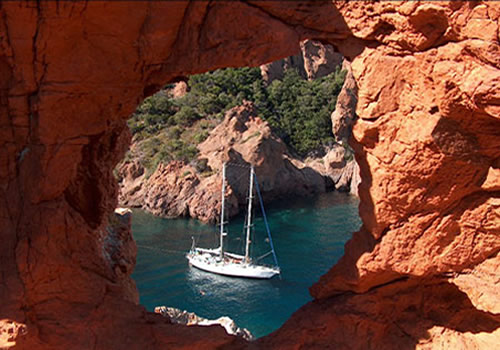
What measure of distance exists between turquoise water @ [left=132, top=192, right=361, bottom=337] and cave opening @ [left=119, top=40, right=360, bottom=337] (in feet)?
0.22

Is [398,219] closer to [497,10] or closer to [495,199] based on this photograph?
[495,199]

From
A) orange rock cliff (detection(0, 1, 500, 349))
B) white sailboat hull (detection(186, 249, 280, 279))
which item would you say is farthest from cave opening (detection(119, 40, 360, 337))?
orange rock cliff (detection(0, 1, 500, 349))

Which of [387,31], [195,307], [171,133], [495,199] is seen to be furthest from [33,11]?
[171,133]

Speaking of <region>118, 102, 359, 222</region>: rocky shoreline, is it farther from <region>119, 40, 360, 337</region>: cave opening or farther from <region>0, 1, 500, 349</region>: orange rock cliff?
<region>0, 1, 500, 349</region>: orange rock cliff

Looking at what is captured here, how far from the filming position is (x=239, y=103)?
45.4 m

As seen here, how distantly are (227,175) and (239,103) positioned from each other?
11.9 metres

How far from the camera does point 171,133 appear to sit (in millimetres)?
43469

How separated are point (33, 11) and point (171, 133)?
36856 millimetres

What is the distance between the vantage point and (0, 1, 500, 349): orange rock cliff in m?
6.96

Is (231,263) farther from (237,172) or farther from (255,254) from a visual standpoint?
(237,172)

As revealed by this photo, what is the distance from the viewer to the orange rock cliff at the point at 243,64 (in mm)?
6957

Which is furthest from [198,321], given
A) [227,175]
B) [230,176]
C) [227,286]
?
[230,176]

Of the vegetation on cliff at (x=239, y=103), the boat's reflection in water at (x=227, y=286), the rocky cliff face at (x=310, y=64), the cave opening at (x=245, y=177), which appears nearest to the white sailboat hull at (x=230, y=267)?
the boat's reflection in water at (x=227, y=286)

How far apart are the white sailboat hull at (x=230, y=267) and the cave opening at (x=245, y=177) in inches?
16.6
